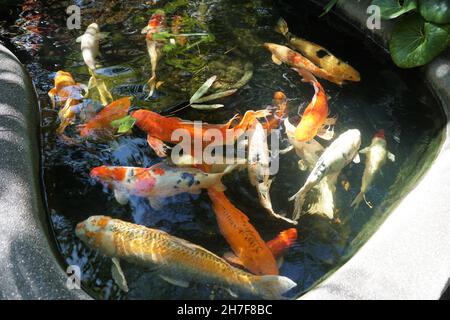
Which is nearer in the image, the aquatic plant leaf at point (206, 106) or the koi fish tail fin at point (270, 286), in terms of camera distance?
the koi fish tail fin at point (270, 286)

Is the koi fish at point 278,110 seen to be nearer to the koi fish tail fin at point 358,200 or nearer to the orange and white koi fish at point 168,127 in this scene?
the orange and white koi fish at point 168,127

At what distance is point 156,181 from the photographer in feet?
9.99

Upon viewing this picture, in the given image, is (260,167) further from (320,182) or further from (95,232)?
(95,232)

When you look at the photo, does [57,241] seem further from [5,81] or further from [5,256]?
[5,81]

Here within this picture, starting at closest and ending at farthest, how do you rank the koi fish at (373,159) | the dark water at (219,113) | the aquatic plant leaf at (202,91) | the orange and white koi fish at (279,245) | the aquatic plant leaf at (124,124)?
the orange and white koi fish at (279,245)
the dark water at (219,113)
the koi fish at (373,159)
the aquatic plant leaf at (124,124)
the aquatic plant leaf at (202,91)

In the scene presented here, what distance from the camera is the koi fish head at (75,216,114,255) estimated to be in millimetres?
2736

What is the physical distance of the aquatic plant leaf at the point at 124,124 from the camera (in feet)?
11.7

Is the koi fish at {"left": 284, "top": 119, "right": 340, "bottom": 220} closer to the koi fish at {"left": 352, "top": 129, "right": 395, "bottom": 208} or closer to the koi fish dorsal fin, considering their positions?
the koi fish at {"left": 352, "top": 129, "right": 395, "bottom": 208}

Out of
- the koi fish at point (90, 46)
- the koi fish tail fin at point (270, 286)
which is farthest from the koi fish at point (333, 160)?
the koi fish at point (90, 46)

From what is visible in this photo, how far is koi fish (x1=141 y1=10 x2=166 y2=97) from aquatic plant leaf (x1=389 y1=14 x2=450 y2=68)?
2254 millimetres

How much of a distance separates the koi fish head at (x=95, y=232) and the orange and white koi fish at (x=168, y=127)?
821 mm

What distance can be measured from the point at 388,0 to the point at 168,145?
2576 millimetres

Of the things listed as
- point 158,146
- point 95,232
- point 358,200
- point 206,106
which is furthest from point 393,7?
point 95,232

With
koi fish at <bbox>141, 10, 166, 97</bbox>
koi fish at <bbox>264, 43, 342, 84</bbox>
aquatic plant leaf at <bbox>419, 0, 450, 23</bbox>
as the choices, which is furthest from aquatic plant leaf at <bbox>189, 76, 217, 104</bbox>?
aquatic plant leaf at <bbox>419, 0, 450, 23</bbox>
